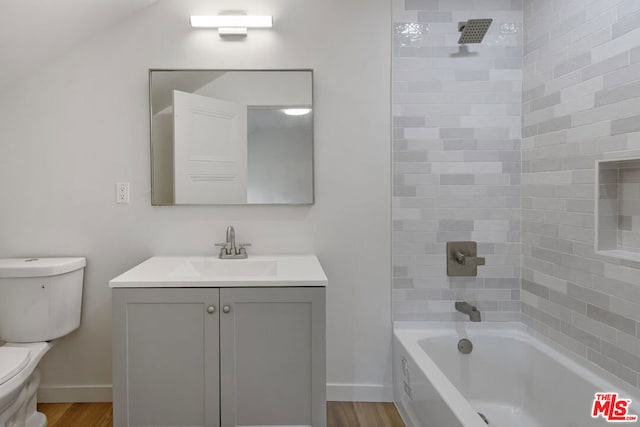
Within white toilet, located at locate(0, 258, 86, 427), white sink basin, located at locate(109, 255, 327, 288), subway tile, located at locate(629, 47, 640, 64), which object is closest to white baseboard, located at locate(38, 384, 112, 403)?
white toilet, located at locate(0, 258, 86, 427)

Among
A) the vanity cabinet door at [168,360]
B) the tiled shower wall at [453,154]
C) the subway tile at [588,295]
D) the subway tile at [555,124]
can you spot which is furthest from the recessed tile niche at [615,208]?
the vanity cabinet door at [168,360]

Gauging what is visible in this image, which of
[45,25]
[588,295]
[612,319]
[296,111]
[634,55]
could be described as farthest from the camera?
[296,111]

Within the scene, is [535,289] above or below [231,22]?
below

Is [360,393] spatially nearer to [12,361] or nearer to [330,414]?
[330,414]

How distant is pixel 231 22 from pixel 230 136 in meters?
0.59

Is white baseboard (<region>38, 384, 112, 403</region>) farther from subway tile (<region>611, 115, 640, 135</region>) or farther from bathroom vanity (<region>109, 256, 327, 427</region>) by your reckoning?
subway tile (<region>611, 115, 640, 135</region>)

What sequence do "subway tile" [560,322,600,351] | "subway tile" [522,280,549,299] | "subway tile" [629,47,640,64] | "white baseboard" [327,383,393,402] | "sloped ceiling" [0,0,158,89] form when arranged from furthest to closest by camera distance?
"white baseboard" [327,383,393,402], "subway tile" [522,280,549,299], "sloped ceiling" [0,0,158,89], "subway tile" [560,322,600,351], "subway tile" [629,47,640,64]

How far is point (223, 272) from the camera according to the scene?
2213 mm

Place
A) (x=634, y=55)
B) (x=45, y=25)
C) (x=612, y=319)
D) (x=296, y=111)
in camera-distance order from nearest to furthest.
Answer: (x=634, y=55), (x=612, y=319), (x=45, y=25), (x=296, y=111)

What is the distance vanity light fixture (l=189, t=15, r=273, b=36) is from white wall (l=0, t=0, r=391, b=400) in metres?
0.07

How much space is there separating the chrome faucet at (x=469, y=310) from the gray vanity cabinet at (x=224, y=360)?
2.95 ft

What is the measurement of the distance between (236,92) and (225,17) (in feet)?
1.26

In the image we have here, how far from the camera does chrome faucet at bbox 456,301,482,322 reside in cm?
221

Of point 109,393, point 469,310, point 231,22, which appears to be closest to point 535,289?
point 469,310
